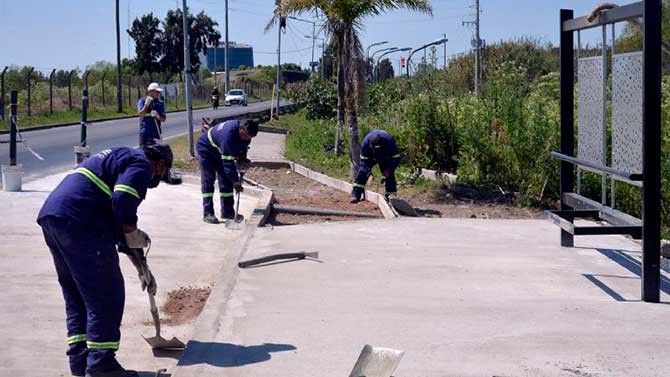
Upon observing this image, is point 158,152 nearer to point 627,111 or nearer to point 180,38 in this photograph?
point 627,111

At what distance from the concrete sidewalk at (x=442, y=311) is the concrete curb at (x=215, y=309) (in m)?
0.03

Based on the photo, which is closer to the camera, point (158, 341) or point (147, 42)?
point (158, 341)

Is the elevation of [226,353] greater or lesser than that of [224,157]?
lesser

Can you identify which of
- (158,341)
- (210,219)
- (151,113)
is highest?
(151,113)

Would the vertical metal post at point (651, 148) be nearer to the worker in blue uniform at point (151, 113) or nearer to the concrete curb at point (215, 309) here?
the concrete curb at point (215, 309)

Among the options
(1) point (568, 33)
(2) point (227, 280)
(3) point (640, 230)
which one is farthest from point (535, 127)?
(2) point (227, 280)

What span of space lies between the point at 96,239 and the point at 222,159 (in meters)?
6.42

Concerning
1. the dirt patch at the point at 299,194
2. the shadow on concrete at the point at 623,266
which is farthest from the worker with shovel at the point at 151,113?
the shadow on concrete at the point at 623,266

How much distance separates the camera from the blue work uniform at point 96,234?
560 centimetres

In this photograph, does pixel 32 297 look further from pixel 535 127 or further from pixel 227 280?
pixel 535 127

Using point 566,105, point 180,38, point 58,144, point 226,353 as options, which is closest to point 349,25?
point 566,105

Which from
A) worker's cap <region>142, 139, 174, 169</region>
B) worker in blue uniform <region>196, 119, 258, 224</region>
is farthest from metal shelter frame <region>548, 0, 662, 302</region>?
worker in blue uniform <region>196, 119, 258, 224</region>

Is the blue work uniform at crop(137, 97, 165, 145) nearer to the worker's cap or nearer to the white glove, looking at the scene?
the worker's cap

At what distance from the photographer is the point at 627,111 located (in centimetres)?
836
